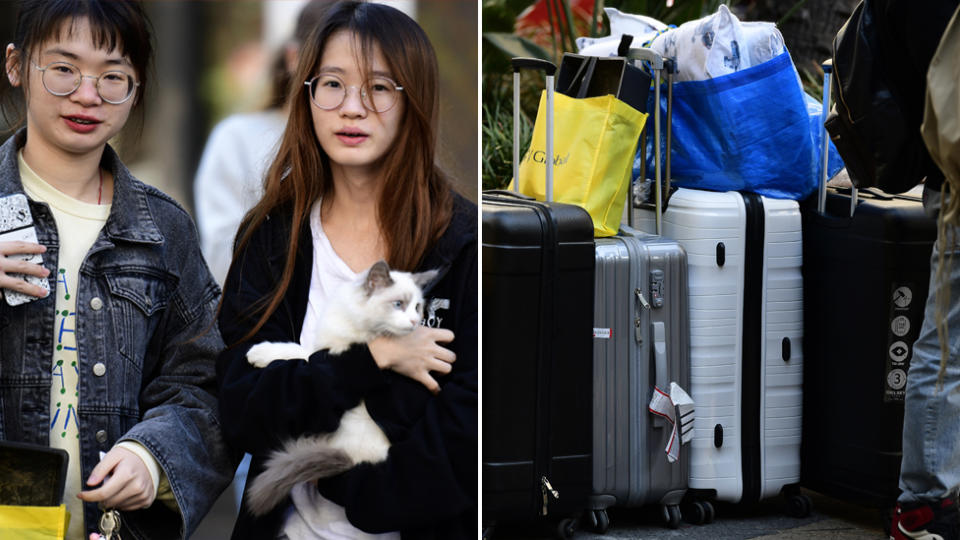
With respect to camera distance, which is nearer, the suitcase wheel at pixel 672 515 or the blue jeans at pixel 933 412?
the blue jeans at pixel 933 412

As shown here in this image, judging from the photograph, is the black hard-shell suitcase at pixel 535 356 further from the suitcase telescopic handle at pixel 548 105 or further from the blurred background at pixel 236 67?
the blurred background at pixel 236 67

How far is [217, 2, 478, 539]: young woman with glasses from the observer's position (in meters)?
2.14

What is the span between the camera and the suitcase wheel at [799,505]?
13.5ft

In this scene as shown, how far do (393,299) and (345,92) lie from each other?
376 millimetres

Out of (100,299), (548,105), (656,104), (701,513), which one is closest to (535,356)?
(548,105)

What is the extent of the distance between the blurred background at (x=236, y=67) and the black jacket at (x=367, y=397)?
140 millimetres

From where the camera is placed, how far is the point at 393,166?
2.17 m

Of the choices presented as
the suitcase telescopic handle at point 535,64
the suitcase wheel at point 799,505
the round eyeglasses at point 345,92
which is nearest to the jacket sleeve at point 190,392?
the round eyeglasses at point 345,92

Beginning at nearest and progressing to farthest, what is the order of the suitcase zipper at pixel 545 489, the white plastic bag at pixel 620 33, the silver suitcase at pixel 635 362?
the suitcase zipper at pixel 545 489, the silver suitcase at pixel 635 362, the white plastic bag at pixel 620 33

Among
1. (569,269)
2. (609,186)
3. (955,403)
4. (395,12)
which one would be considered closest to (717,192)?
(609,186)

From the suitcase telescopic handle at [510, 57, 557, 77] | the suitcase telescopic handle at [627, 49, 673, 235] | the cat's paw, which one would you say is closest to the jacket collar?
the cat's paw

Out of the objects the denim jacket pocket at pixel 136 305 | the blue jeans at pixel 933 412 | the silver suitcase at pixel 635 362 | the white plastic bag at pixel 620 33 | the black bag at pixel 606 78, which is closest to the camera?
the denim jacket pocket at pixel 136 305

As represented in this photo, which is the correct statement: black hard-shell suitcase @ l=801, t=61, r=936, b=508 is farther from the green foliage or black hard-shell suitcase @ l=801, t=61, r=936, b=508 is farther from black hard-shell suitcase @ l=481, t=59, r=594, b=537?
the green foliage

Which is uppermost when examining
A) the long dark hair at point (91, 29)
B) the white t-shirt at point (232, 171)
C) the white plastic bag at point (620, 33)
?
the white plastic bag at point (620, 33)
